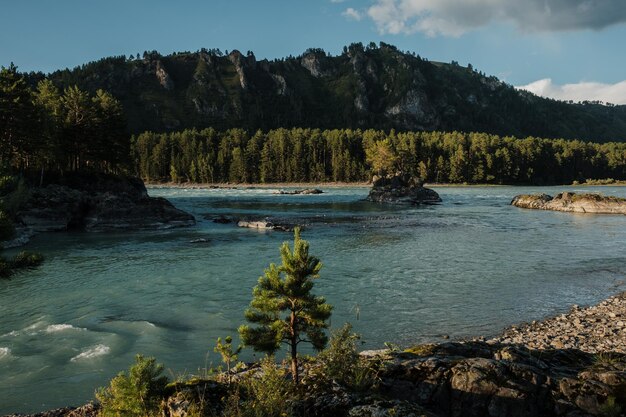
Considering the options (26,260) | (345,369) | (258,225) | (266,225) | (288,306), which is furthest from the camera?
(258,225)

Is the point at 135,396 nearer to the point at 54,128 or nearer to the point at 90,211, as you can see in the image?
the point at 90,211

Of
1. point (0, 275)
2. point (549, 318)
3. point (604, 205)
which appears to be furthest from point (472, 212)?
point (0, 275)

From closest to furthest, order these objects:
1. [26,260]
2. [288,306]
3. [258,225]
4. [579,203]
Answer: [288,306] < [26,260] < [258,225] < [579,203]

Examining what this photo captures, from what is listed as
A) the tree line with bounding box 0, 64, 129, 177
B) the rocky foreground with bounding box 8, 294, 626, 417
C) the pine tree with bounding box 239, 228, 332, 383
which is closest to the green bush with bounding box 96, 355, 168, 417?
the rocky foreground with bounding box 8, 294, 626, 417

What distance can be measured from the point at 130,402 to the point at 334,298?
2054 cm

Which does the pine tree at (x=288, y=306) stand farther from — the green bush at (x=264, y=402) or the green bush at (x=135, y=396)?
the green bush at (x=135, y=396)

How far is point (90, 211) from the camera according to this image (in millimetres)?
64875

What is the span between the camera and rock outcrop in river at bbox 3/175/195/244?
199ft

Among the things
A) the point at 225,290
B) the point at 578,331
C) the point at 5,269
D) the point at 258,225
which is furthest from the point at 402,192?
the point at 5,269

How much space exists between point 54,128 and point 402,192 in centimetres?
8064

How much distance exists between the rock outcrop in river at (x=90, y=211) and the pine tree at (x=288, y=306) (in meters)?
56.3

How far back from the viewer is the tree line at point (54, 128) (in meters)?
64.2

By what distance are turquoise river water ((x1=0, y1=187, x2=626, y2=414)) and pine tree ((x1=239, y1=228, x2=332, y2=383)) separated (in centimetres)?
601

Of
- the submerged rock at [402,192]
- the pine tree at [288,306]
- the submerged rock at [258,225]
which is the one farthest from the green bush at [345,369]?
the submerged rock at [402,192]
